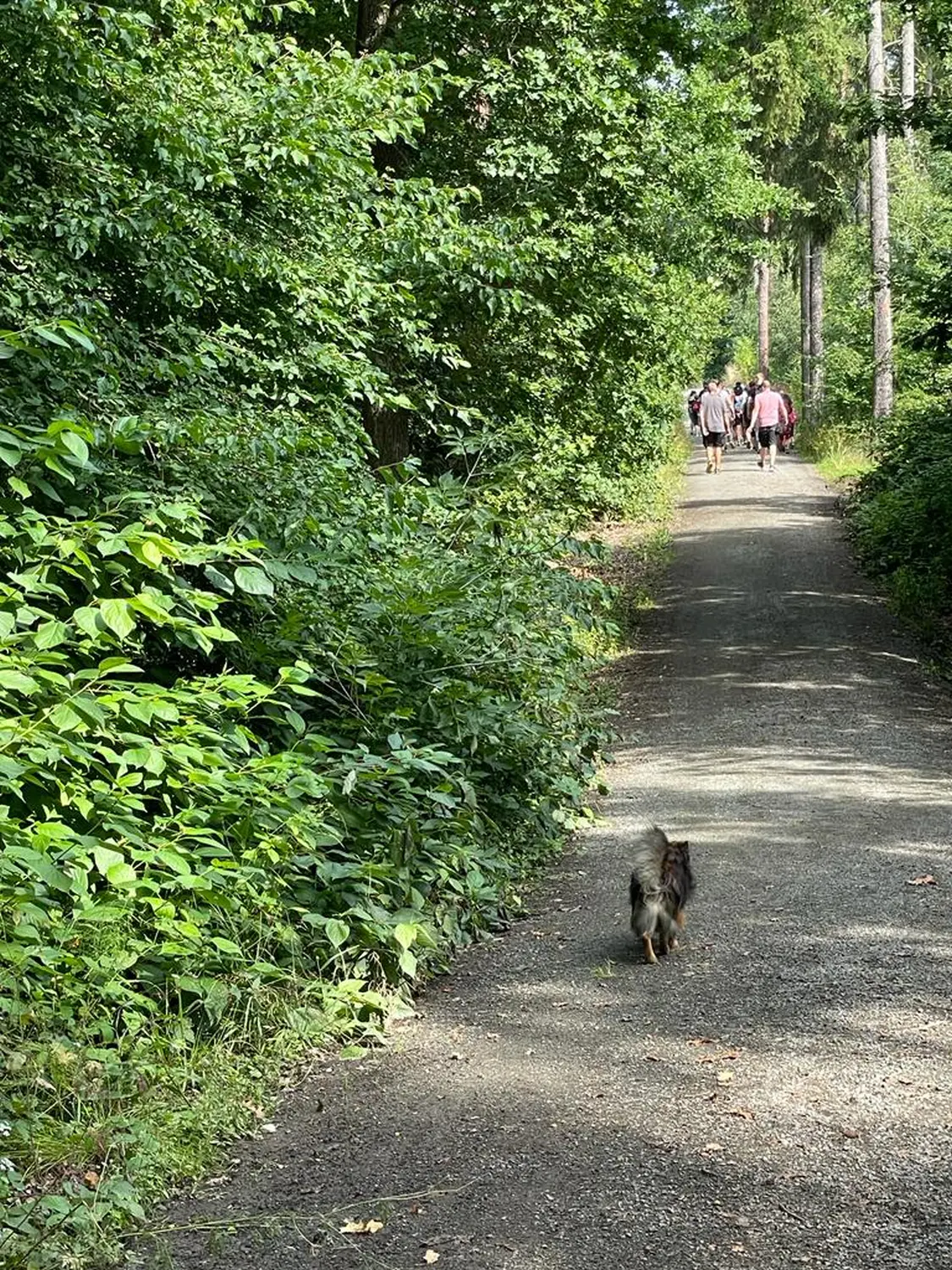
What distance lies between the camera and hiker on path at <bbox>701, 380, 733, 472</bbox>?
104 ft

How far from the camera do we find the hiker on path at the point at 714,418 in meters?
31.7

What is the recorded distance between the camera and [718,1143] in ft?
14.4

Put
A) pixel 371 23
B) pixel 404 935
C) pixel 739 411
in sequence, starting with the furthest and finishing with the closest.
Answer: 1. pixel 739 411
2. pixel 371 23
3. pixel 404 935

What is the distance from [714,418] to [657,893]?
27.1 m

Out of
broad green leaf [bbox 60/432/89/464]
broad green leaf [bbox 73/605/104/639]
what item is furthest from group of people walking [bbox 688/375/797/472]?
broad green leaf [bbox 73/605/104/639]

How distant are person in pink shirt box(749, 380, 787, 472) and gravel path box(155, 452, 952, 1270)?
22887mm

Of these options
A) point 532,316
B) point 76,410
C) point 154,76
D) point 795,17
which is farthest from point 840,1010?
point 795,17

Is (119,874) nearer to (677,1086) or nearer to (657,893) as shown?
(677,1086)

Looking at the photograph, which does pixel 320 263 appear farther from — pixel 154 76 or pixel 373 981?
pixel 373 981

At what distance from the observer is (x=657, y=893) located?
6230mm

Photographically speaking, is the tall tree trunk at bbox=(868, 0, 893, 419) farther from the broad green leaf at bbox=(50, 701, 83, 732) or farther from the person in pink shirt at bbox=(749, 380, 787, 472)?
the broad green leaf at bbox=(50, 701, 83, 732)

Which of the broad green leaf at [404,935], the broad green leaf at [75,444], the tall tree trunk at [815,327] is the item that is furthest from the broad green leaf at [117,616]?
the tall tree trunk at [815,327]

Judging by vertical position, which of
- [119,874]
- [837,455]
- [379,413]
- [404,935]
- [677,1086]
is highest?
[379,413]

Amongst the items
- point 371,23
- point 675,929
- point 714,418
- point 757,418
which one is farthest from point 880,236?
point 675,929
